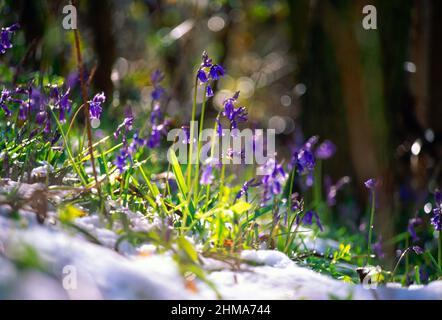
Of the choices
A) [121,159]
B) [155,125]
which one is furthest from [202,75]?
[121,159]

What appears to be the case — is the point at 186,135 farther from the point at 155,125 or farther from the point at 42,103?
the point at 42,103

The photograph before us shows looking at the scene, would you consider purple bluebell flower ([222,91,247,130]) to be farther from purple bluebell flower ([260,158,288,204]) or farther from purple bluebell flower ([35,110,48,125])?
purple bluebell flower ([35,110,48,125])

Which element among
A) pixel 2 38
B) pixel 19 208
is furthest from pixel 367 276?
pixel 2 38

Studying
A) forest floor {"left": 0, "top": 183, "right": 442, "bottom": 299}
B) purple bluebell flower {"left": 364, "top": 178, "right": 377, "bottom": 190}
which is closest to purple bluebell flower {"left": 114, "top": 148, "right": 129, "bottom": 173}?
forest floor {"left": 0, "top": 183, "right": 442, "bottom": 299}

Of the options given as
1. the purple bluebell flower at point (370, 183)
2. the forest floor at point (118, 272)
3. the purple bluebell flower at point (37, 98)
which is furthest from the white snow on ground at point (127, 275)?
Result: the purple bluebell flower at point (37, 98)

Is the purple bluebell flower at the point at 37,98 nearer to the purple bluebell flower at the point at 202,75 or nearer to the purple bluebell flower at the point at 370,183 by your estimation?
the purple bluebell flower at the point at 202,75

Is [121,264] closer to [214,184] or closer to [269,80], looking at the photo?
[214,184]

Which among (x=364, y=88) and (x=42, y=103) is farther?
(x=364, y=88)

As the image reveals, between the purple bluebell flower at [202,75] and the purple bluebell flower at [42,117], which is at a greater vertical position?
the purple bluebell flower at [202,75]
